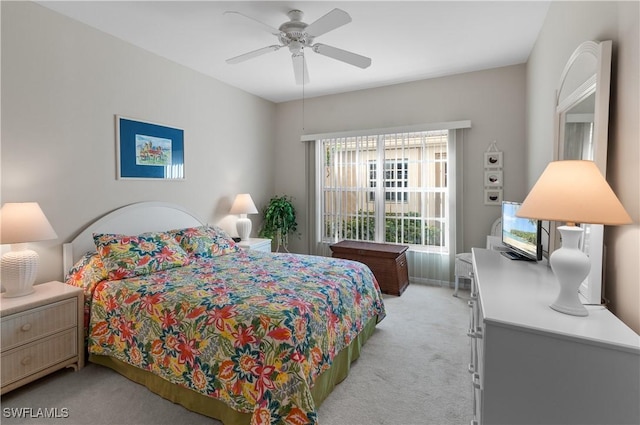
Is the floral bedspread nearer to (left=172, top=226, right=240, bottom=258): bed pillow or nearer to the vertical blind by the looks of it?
(left=172, top=226, right=240, bottom=258): bed pillow

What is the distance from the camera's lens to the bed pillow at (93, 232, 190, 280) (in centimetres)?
253

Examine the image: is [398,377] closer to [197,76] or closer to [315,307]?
[315,307]

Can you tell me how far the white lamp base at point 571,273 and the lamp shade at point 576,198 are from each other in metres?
0.15

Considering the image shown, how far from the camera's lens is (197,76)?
3.90m

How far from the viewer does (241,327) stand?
68.7 inches

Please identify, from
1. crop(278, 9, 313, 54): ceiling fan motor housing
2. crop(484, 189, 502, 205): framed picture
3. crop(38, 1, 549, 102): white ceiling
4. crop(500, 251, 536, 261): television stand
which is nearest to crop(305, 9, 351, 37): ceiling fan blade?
crop(278, 9, 313, 54): ceiling fan motor housing

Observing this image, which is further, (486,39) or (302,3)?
(486,39)

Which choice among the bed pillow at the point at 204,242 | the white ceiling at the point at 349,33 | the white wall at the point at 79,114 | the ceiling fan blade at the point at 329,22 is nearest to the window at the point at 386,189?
the white ceiling at the point at 349,33

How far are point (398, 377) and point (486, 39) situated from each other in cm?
318

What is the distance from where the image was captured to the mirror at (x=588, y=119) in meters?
1.36

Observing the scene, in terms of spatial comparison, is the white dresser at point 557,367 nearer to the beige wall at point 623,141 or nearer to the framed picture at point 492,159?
the beige wall at point 623,141

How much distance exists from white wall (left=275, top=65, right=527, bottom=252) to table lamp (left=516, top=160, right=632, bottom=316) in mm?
2912

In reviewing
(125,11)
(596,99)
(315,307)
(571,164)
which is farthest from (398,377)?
(125,11)

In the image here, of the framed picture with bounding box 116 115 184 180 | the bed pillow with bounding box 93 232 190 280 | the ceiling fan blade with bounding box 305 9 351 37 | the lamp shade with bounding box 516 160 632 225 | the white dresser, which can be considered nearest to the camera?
the white dresser
